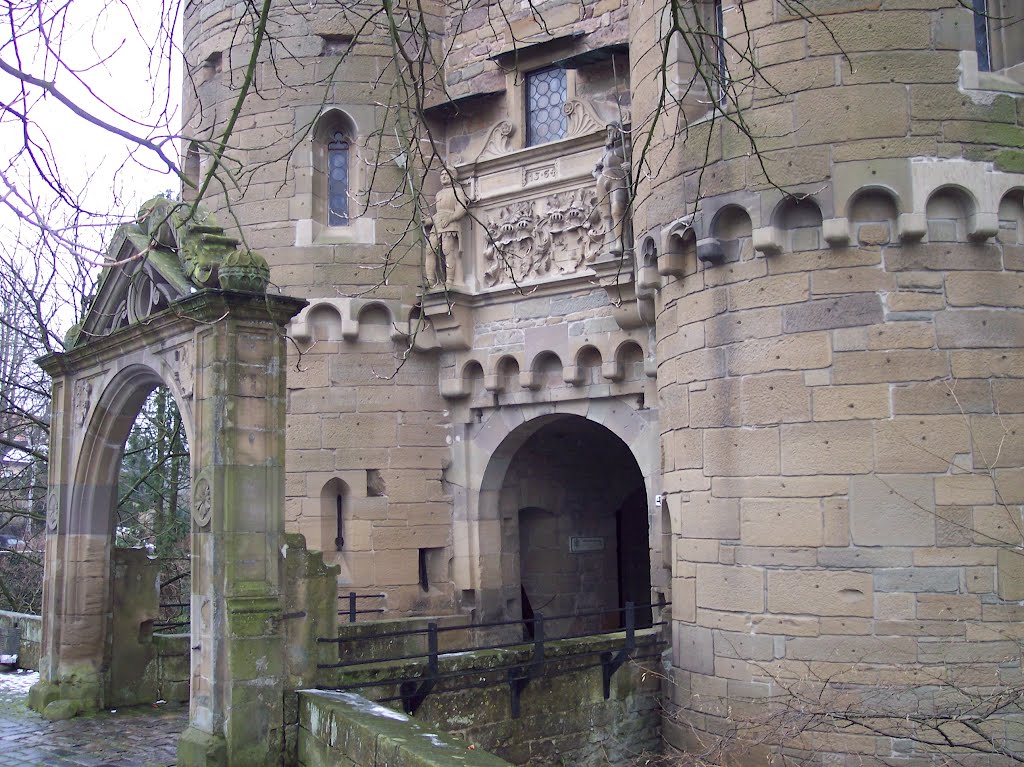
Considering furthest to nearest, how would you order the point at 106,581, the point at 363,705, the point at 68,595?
the point at 106,581 → the point at 68,595 → the point at 363,705

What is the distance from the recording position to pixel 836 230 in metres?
8.95

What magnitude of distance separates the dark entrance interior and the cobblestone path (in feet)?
17.4

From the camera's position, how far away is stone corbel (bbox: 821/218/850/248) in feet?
29.3

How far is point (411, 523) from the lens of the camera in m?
13.3

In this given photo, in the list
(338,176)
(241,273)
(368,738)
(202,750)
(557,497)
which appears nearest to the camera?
(368,738)

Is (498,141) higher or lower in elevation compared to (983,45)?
higher

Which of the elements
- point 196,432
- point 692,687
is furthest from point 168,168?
point 692,687

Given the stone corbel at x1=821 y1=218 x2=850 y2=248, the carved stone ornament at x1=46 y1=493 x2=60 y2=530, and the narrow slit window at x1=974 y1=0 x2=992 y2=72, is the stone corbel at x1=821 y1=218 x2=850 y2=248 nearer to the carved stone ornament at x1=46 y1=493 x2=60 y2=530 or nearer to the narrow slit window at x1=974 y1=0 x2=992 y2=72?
the narrow slit window at x1=974 y1=0 x2=992 y2=72

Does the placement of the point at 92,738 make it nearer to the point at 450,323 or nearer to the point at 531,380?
the point at 531,380

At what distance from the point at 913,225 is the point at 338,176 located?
24.1 feet

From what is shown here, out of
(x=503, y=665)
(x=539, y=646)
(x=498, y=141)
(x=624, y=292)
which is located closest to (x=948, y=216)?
(x=624, y=292)

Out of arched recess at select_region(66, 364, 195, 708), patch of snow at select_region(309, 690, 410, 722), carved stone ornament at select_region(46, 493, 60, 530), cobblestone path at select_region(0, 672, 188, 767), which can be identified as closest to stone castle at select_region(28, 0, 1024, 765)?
arched recess at select_region(66, 364, 195, 708)

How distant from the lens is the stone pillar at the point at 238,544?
7.50m

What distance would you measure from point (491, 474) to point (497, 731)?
14.9 ft
